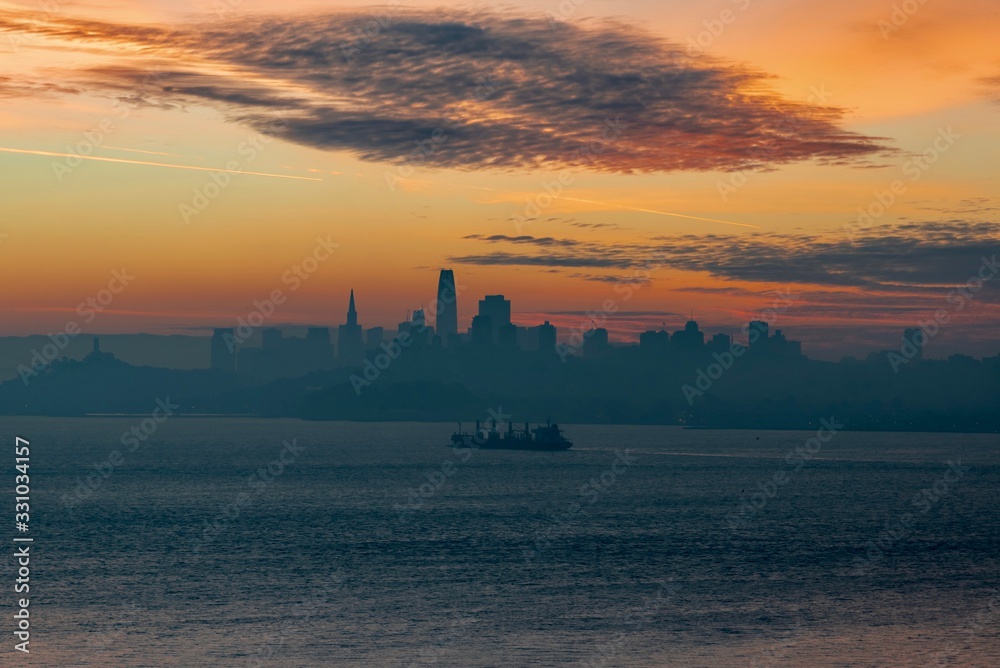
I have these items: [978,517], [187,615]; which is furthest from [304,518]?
[978,517]

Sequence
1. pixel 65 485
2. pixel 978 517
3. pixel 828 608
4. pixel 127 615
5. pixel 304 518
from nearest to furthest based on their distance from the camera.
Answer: pixel 127 615 < pixel 828 608 < pixel 304 518 < pixel 978 517 < pixel 65 485

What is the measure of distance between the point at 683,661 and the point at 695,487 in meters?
128

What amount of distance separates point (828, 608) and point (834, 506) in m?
87.1

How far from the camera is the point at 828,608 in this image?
255ft

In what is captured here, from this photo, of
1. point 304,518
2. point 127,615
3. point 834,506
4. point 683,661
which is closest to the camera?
point 683,661

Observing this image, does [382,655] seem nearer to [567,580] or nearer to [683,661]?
[683,661]

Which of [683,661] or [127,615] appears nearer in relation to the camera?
[683,661]

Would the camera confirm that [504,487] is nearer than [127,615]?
No

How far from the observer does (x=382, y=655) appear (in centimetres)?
6284

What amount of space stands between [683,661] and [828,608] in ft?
68.0

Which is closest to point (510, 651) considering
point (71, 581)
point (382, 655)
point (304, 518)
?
point (382, 655)

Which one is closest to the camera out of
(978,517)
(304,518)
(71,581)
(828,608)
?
(828,608)

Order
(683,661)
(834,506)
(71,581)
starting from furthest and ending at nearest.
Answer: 1. (834,506)
2. (71,581)
3. (683,661)

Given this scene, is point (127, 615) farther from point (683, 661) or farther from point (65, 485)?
point (65, 485)
